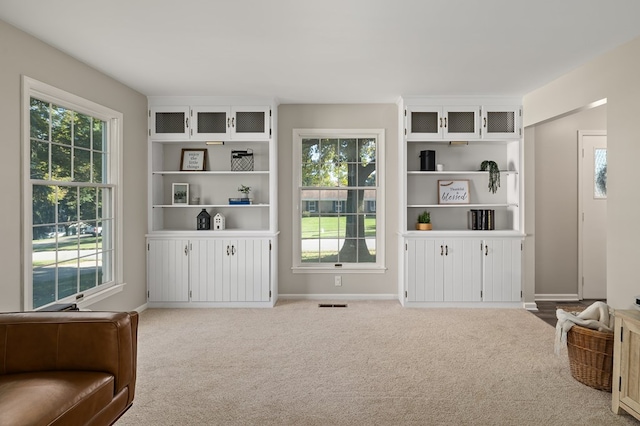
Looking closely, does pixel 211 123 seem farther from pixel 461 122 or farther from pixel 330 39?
pixel 461 122

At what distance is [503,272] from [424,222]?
3.55 feet

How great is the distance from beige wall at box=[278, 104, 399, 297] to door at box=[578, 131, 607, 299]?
2.39 metres

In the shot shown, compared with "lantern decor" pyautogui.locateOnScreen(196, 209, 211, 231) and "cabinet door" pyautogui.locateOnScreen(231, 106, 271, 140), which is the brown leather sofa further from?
"cabinet door" pyautogui.locateOnScreen(231, 106, 271, 140)

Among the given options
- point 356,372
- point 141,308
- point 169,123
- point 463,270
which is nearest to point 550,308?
point 463,270

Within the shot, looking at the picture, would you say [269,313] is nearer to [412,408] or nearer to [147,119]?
[412,408]

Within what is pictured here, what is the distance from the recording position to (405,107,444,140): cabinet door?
188 inches

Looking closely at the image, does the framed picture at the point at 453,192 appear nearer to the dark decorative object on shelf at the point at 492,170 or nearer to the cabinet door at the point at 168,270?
the dark decorative object on shelf at the point at 492,170

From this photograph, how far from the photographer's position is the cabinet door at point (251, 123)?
15.8 feet

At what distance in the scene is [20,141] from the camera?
2.87 metres

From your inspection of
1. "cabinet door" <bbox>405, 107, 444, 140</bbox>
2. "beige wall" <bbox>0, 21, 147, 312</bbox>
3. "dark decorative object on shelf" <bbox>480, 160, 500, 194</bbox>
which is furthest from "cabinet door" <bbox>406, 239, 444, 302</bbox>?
"beige wall" <bbox>0, 21, 147, 312</bbox>

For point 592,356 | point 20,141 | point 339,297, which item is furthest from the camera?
point 339,297

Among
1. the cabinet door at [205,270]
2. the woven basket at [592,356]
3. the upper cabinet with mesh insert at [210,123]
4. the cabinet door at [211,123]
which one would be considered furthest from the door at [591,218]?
the cabinet door at [205,270]

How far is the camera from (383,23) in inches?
108

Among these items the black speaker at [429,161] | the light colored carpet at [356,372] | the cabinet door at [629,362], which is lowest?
the light colored carpet at [356,372]
